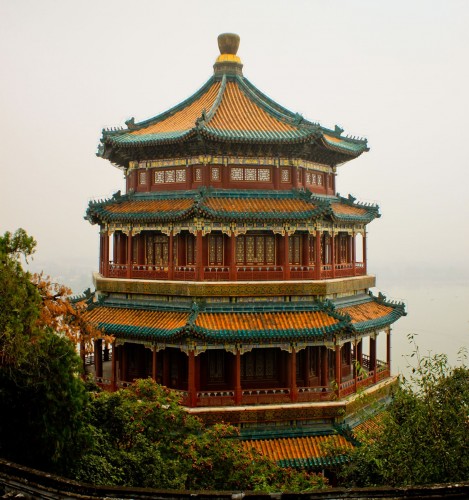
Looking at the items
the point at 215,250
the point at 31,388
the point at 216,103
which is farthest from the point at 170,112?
the point at 31,388

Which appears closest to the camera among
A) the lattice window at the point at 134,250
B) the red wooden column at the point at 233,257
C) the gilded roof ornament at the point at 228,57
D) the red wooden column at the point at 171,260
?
the red wooden column at the point at 233,257

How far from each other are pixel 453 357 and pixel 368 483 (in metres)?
70.1

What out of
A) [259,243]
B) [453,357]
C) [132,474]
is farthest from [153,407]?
[453,357]

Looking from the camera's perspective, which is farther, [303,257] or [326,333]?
[303,257]

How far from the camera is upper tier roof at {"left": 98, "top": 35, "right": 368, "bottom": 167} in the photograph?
2369cm

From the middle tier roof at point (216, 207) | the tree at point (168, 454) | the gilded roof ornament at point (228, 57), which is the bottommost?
the tree at point (168, 454)

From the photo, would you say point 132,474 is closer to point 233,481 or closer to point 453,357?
point 233,481

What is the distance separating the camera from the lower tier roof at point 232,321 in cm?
2130

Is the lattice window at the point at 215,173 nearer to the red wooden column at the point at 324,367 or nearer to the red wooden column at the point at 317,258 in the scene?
the red wooden column at the point at 317,258

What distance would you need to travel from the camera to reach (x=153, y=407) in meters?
16.9

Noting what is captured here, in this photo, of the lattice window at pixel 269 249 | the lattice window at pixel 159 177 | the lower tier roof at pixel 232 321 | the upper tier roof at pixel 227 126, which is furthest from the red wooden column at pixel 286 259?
the lattice window at pixel 159 177

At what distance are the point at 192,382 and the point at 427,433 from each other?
10.3 m

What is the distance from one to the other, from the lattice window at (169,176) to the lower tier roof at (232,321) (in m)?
5.31

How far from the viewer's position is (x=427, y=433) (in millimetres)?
13000
